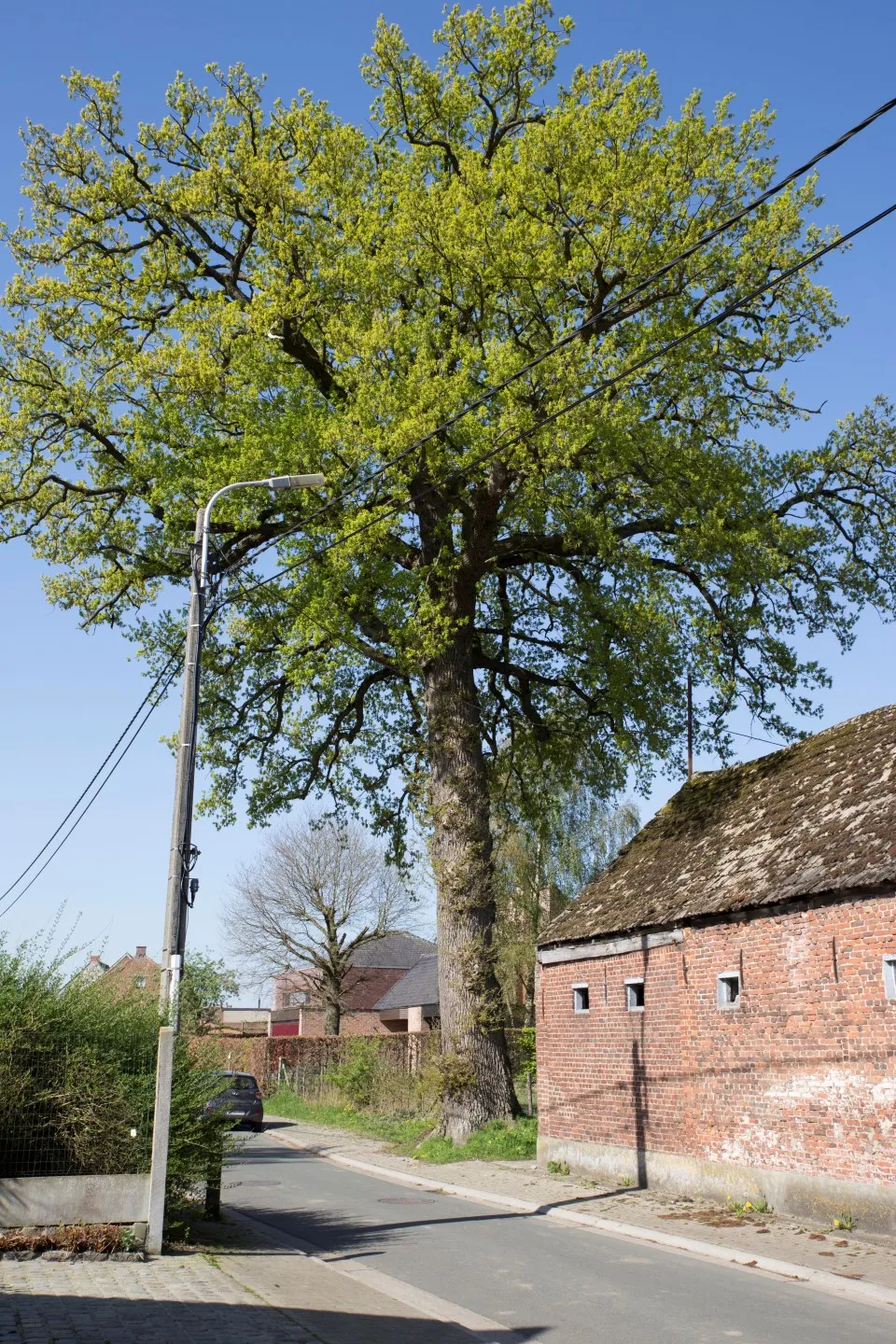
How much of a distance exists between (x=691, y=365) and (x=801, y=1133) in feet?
41.5

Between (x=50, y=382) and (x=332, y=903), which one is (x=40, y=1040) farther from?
(x=332, y=903)

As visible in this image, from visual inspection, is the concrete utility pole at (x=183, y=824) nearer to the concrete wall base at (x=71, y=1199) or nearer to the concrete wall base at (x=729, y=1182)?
the concrete wall base at (x=71, y=1199)

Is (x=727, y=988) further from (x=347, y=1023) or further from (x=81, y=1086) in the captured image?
(x=347, y=1023)

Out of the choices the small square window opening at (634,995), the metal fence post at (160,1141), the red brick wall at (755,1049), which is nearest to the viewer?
the metal fence post at (160,1141)

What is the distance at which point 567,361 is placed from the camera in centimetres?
1697

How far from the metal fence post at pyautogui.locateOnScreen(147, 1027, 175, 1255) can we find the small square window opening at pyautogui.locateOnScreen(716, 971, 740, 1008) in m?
7.25

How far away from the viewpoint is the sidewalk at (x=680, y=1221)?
10.5 meters

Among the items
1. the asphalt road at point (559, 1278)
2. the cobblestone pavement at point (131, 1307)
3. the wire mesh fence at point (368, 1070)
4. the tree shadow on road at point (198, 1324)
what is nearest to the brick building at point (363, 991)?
the wire mesh fence at point (368, 1070)

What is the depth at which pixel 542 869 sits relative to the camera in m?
39.0

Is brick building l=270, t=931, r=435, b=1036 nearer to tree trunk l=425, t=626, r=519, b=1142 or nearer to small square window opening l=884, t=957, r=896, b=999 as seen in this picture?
tree trunk l=425, t=626, r=519, b=1142

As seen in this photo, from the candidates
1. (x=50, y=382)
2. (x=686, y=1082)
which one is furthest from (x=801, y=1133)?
(x=50, y=382)

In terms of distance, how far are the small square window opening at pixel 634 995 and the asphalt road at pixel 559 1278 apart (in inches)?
134

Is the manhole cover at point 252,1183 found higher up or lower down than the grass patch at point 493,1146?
lower down

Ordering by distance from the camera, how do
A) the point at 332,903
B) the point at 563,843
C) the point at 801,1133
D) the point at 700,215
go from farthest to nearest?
the point at 332,903 < the point at 563,843 < the point at 700,215 < the point at 801,1133
